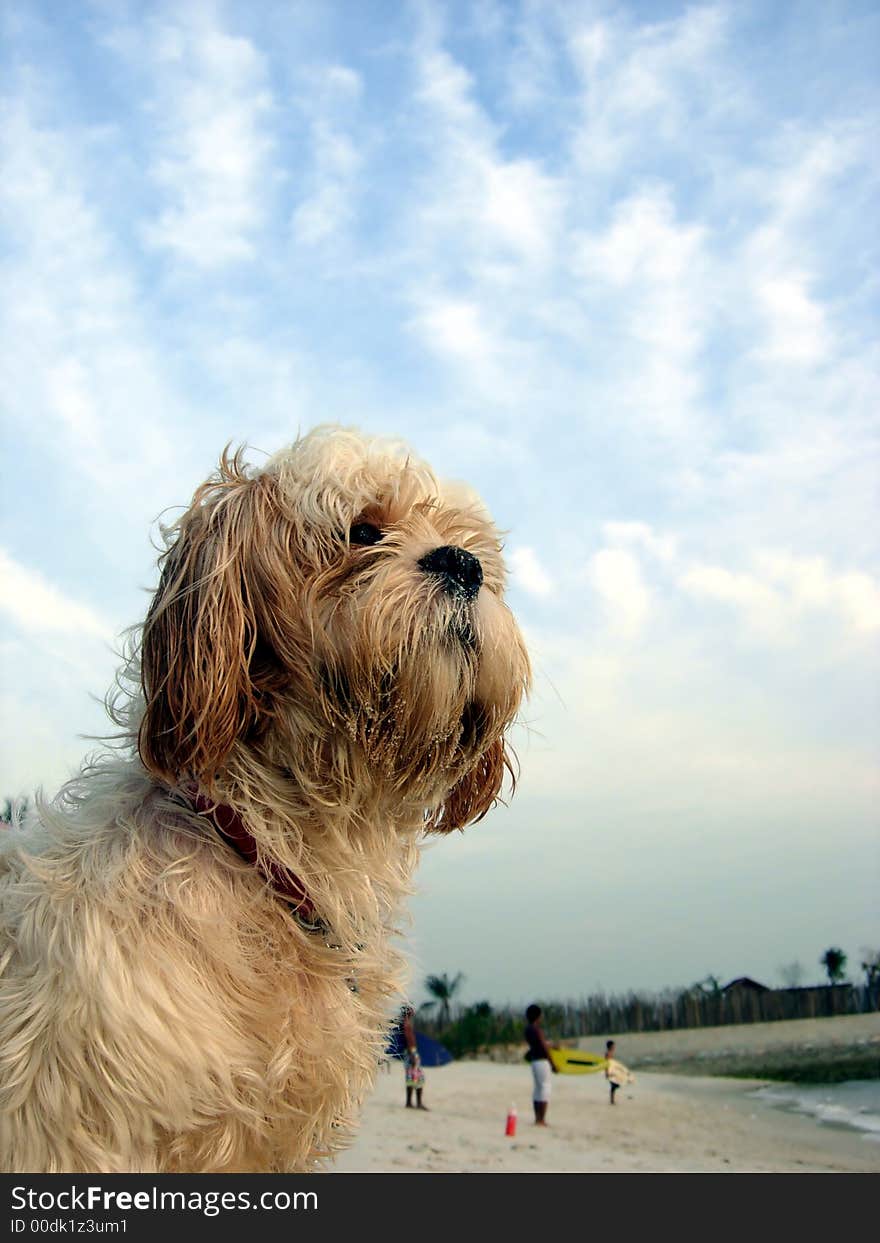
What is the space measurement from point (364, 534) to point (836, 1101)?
25633 millimetres

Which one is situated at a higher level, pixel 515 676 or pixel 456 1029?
pixel 515 676

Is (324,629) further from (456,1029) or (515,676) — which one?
(456,1029)

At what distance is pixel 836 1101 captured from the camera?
24.3 meters

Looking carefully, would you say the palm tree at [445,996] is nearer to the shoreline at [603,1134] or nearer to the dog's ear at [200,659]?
the shoreline at [603,1134]

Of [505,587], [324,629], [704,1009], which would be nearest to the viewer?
[324,629]

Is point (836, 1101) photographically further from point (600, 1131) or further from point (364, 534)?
point (364, 534)

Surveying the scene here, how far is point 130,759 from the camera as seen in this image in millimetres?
3779

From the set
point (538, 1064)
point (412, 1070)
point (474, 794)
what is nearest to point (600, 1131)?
point (538, 1064)

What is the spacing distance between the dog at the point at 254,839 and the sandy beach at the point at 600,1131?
99cm

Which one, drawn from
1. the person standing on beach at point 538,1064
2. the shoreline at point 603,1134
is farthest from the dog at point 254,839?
the person standing on beach at point 538,1064

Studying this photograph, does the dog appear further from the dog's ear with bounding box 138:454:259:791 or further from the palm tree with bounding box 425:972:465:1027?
the palm tree with bounding box 425:972:465:1027

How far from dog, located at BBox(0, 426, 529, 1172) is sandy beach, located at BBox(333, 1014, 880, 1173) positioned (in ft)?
3.24

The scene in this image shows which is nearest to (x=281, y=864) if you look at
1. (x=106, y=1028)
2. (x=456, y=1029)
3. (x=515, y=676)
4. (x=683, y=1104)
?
(x=106, y=1028)
